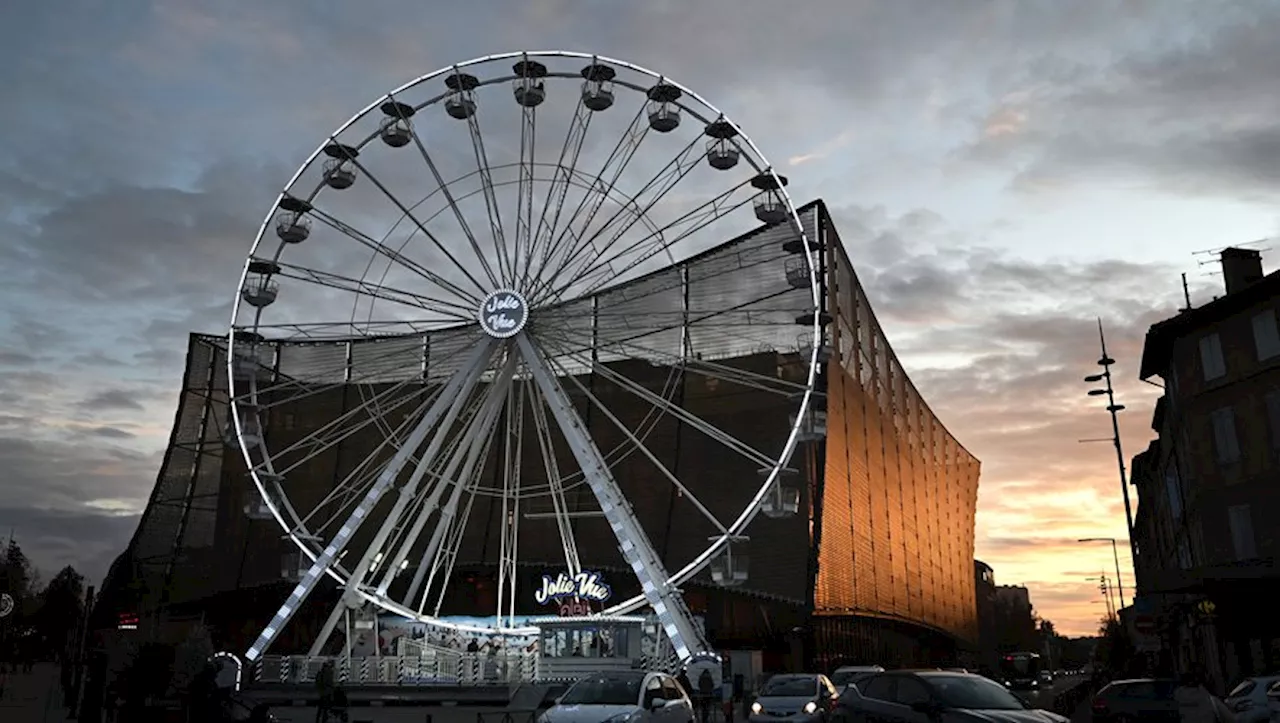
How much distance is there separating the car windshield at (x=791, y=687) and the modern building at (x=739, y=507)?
14.2 meters

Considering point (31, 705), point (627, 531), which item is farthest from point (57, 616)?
point (627, 531)

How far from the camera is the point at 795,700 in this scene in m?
23.2

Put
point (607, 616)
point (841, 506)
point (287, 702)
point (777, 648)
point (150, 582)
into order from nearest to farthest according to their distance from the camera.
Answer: point (287, 702), point (607, 616), point (777, 648), point (841, 506), point (150, 582)

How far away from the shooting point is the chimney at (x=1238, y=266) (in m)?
40.3

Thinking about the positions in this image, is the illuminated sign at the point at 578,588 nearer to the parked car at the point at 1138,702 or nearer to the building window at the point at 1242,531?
the parked car at the point at 1138,702

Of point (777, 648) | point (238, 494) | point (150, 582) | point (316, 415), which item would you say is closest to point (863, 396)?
point (777, 648)

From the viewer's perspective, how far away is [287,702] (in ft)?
106

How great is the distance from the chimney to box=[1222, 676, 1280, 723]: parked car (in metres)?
21.5

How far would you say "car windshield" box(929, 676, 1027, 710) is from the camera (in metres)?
15.1

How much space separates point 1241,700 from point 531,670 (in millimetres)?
20474

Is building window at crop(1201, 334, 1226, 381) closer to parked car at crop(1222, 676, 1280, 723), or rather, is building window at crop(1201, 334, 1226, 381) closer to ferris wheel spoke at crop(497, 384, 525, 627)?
parked car at crop(1222, 676, 1280, 723)

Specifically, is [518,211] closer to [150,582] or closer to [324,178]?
[324,178]

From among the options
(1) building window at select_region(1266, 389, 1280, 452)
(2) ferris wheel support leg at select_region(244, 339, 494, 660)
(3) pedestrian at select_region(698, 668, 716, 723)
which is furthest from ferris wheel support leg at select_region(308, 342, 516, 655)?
(1) building window at select_region(1266, 389, 1280, 452)

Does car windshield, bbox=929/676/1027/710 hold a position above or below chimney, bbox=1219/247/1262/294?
below
